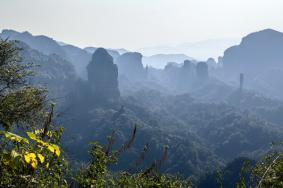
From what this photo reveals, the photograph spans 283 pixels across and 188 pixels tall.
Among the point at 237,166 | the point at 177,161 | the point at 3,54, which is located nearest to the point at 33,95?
the point at 3,54

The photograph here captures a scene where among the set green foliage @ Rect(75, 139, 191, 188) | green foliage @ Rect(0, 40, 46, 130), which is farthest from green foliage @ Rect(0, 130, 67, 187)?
green foliage @ Rect(0, 40, 46, 130)

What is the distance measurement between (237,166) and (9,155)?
4921 inches

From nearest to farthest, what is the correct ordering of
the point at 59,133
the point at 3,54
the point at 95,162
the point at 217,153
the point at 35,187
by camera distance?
1. the point at 35,187
2. the point at 59,133
3. the point at 95,162
4. the point at 3,54
5. the point at 217,153

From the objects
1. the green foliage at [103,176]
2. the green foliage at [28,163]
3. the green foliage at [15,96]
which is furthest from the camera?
the green foliage at [15,96]

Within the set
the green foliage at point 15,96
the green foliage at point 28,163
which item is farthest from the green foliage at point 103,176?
the green foliage at point 15,96

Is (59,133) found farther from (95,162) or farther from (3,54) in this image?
(3,54)

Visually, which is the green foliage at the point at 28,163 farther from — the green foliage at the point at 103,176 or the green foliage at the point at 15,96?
the green foliage at the point at 15,96

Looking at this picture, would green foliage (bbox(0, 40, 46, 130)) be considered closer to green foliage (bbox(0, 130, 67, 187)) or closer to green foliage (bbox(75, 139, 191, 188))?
green foliage (bbox(75, 139, 191, 188))

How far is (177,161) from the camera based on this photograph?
16612 centimetres

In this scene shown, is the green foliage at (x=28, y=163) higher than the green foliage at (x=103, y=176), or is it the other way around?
the green foliage at (x=28, y=163)

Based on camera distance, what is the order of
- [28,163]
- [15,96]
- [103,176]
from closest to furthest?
[28,163]
[103,176]
[15,96]

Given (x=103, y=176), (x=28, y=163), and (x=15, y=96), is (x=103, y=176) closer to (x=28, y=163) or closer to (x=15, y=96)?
(x=28, y=163)

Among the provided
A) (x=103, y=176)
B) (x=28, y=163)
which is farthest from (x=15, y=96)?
(x=28, y=163)

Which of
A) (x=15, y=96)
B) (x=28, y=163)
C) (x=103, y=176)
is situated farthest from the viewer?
(x=15, y=96)
